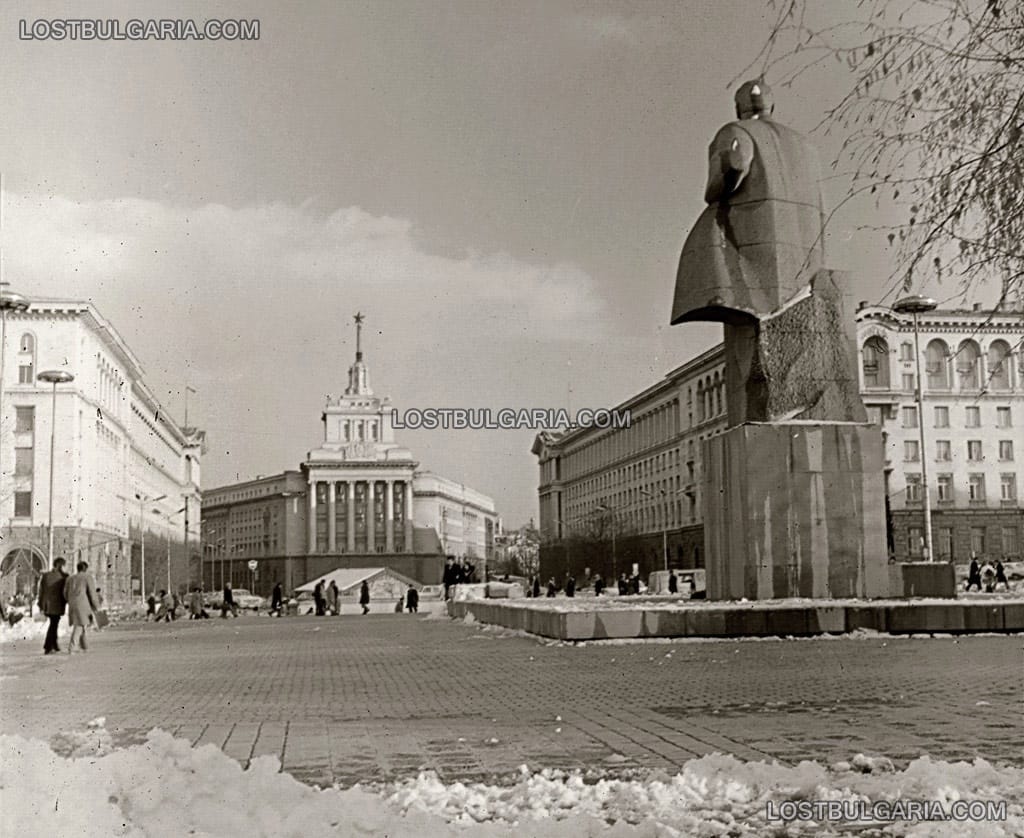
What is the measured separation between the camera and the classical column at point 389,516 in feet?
452

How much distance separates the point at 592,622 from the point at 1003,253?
11446 millimetres

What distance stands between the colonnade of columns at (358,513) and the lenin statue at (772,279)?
392 feet

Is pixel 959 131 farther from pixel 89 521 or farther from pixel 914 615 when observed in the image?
pixel 89 521

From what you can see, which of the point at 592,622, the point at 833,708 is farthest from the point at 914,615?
the point at 833,708

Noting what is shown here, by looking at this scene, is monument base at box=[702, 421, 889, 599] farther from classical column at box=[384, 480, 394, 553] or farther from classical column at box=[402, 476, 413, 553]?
classical column at box=[384, 480, 394, 553]

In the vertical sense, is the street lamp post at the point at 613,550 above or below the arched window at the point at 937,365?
below

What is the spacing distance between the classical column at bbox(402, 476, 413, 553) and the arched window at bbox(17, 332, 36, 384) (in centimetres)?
8288

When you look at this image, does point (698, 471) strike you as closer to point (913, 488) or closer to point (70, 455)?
point (913, 488)

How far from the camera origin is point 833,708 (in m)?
9.49

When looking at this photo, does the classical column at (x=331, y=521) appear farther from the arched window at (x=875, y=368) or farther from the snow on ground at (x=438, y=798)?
the snow on ground at (x=438, y=798)

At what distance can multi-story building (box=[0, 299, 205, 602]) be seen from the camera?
152 ft

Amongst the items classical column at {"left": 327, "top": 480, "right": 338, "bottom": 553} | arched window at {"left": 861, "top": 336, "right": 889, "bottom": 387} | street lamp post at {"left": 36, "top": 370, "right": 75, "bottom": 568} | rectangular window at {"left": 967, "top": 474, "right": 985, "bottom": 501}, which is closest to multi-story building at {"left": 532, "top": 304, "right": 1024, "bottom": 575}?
rectangular window at {"left": 967, "top": 474, "right": 985, "bottom": 501}

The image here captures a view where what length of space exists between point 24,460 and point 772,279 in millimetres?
43088
